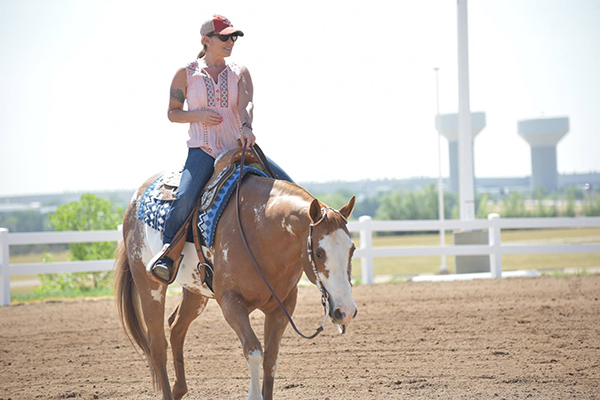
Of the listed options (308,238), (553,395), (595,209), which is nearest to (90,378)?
(308,238)

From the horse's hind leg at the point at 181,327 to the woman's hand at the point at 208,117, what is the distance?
1609 mm

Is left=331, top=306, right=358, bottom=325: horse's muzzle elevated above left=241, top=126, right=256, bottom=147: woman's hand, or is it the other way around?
left=241, top=126, right=256, bottom=147: woman's hand

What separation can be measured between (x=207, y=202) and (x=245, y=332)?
40.4 inches

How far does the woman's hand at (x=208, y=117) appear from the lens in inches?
182

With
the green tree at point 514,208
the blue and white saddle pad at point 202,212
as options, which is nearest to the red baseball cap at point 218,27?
the blue and white saddle pad at point 202,212

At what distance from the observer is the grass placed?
49.7 feet

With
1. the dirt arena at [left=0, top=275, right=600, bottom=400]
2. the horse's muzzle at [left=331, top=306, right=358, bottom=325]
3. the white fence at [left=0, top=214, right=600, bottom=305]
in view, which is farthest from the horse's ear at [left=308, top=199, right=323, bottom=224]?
the white fence at [left=0, top=214, right=600, bottom=305]

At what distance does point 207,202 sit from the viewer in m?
4.41

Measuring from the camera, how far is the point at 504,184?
11806 cm

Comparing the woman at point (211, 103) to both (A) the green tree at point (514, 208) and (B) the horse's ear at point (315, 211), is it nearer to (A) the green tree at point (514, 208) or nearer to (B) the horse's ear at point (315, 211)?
(B) the horse's ear at point (315, 211)

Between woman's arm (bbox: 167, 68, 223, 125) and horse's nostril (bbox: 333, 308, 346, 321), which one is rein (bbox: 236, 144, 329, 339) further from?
woman's arm (bbox: 167, 68, 223, 125)

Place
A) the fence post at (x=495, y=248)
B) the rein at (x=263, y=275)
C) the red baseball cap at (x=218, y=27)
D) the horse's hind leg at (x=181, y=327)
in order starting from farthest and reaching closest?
1. the fence post at (x=495, y=248)
2. the horse's hind leg at (x=181, y=327)
3. the red baseball cap at (x=218, y=27)
4. the rein at (x=263, y=275)

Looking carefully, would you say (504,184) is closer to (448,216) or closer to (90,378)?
(448,216)

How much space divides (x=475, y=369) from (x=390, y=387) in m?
1.04
